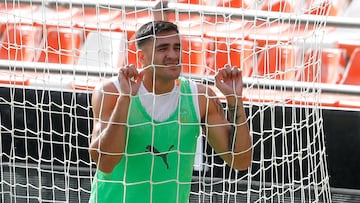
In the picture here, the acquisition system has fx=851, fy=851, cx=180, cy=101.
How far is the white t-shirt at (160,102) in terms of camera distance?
231cm

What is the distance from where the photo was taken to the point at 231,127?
236 cm

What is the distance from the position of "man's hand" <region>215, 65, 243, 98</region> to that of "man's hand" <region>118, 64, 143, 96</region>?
230 mm

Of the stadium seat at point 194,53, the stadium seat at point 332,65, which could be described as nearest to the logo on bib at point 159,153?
the stadium seat at point 194,53

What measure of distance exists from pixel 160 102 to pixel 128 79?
0.17 meters

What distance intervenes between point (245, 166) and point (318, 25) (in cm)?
76

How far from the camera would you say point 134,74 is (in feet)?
7.19

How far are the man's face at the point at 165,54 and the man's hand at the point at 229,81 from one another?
0.40 ft

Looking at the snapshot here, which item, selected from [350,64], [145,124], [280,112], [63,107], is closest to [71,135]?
[63,107]

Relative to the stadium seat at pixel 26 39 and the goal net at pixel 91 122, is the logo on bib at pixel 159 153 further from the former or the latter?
the stadium seat at pixel 26 39

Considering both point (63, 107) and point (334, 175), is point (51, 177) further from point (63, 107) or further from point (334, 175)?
→ point (334, 175)

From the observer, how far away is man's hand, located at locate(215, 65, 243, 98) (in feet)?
7.51

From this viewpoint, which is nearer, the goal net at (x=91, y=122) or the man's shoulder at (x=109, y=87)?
the man's shoulder at (x=109, y=87)

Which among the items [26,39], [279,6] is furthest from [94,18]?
[279,6]

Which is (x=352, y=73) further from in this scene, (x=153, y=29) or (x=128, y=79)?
(x=128, y=79)
